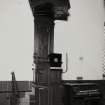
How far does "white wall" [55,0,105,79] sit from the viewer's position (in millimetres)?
4918

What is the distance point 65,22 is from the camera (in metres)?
4.94

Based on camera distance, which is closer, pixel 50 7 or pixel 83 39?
pixel 50 7

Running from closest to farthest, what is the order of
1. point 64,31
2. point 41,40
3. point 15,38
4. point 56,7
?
point 56,7
point 41,40
point 15,38
point 64,31

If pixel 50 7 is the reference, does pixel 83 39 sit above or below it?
below

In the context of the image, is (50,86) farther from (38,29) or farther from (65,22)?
(65,22)

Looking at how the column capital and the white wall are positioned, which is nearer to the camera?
the column capital

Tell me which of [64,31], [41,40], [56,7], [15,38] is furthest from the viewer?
[64,31]

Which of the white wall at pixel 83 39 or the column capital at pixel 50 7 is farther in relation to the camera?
the white wall at pixel 83 39

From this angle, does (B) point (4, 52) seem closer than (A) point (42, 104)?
No

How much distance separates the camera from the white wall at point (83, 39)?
4.92 metres

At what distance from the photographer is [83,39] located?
16.5 feet

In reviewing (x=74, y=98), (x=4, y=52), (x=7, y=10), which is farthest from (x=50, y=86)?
(x=7, y=10)

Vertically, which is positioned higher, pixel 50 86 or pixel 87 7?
pixel 87 7

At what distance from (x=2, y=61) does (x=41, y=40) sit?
969 millimetres
